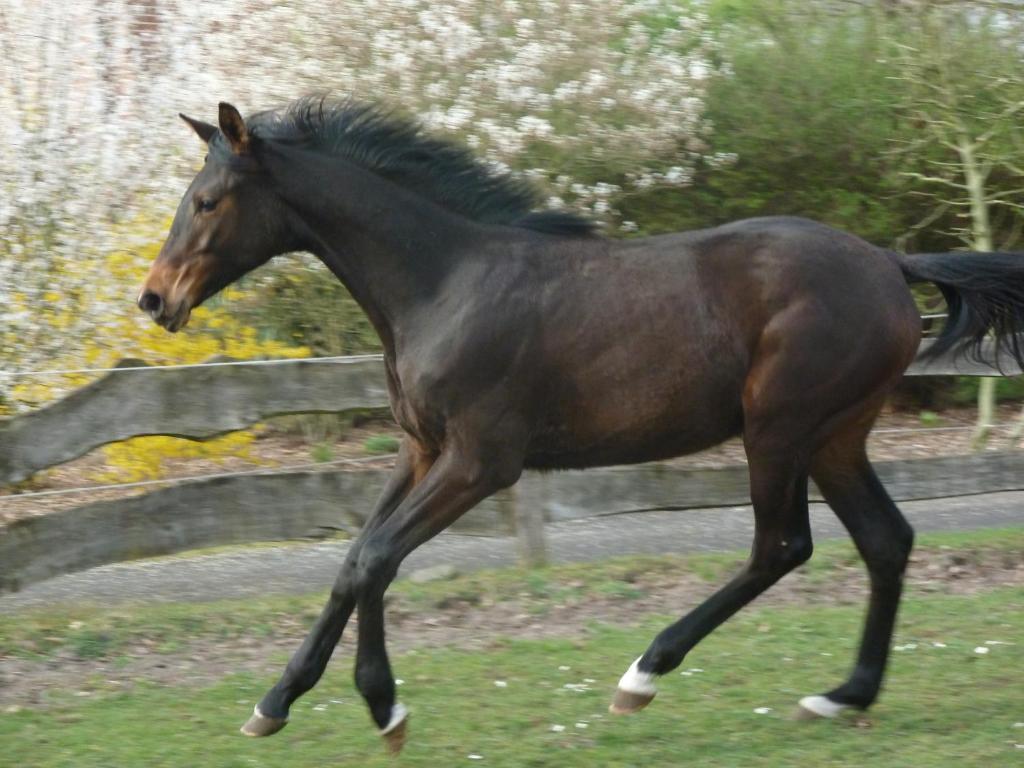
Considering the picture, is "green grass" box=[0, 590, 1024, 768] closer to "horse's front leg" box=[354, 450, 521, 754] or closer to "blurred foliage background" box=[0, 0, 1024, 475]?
"horse's front leg" box=[354, 450, 521, 754]

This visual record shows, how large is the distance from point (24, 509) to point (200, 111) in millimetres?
3566

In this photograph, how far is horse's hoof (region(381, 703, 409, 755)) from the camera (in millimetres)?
4754

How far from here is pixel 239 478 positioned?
7027mm

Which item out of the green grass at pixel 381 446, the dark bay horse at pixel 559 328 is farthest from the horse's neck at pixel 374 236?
the green grass at pixel 381 446

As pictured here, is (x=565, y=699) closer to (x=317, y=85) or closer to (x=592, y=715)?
(x=592, y=715)

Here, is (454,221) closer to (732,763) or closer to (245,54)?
(732,763)

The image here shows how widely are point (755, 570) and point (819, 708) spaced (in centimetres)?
53

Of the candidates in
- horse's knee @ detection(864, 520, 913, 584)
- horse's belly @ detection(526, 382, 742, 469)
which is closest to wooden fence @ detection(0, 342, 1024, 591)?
horse's knee @ detection(864, 520, 913, 584)

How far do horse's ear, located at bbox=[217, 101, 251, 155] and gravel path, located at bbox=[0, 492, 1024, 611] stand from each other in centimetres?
282

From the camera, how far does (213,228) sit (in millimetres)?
5008

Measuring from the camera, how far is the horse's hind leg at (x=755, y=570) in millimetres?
5047

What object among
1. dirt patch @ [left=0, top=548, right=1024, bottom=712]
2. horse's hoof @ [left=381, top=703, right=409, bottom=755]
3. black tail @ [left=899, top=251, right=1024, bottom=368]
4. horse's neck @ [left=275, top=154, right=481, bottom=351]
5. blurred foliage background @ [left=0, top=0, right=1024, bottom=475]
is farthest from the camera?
blurred foliage background @ [left=0, top=0, right=1024, bottom=475]

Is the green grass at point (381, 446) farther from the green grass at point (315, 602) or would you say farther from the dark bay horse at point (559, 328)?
the dark bay horse at point (559, 328)

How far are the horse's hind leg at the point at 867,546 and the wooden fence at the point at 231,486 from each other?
1.23 meters
